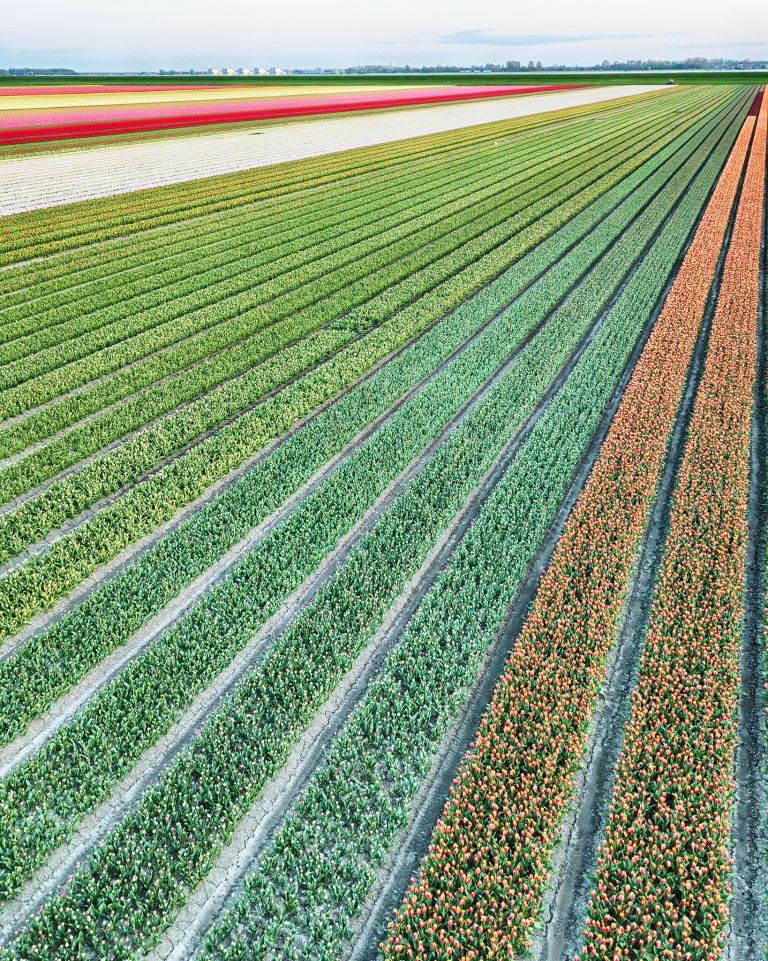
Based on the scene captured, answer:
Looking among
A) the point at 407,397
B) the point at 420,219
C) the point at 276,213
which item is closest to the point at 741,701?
the point at 407,397

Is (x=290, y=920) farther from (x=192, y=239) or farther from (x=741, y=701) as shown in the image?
(x=192, y=239)

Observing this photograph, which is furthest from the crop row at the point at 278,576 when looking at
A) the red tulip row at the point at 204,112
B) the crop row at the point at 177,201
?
the red tulip row at the point at 204,112

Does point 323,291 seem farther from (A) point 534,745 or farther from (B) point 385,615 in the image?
(A) point 534,745

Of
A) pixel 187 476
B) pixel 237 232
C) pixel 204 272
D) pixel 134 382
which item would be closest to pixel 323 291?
pixel 204 272

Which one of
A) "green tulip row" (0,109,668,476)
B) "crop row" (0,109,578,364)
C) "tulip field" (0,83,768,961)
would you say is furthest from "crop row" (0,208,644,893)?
"crop row" (0,109,578,364)

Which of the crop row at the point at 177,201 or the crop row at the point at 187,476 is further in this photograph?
the crop row at the point at 177,201

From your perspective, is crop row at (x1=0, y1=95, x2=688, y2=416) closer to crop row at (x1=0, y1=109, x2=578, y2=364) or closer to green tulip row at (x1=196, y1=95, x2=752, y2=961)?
crop row at (x1=0, y1=109, x2=578, y2=364)

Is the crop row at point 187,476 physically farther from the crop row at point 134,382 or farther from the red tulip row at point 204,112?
the red tulip row at point 204,112
